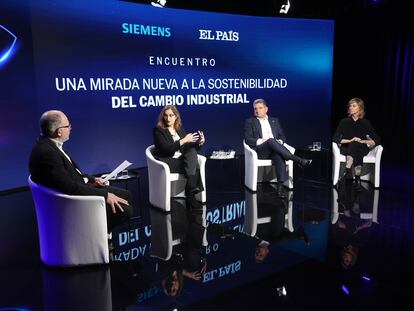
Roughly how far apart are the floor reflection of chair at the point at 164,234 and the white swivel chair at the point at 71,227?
513mm

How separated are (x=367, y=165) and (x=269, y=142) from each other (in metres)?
1.54

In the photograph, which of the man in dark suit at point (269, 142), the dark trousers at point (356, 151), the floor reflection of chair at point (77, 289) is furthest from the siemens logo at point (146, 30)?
the floor reflection of chair at point (77, 289)

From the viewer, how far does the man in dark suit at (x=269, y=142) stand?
5.22 meters

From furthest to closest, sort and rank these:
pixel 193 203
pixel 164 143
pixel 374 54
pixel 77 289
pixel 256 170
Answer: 1. pixel 374 54
2. pixel 256 170
3. pixel 193 203
4. pixel 164 143
5. pixel 77 289

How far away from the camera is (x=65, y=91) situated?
5.64 meters

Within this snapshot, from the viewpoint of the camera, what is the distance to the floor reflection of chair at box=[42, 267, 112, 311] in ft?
8.51

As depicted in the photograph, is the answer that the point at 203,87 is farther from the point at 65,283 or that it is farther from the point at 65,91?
the point at 65,283

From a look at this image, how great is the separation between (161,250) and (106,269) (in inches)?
21.4

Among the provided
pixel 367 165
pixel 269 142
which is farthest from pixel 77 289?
pixel 367 165

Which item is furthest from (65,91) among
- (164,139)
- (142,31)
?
(164,139)

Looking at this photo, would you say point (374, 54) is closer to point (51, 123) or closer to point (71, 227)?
point (51, 123)

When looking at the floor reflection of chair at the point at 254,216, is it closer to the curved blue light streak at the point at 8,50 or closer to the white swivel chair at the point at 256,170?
the white swivel chair at the point at 256,170

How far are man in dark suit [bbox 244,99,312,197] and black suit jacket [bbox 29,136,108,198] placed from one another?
288 centimetres

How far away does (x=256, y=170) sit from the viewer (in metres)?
5.20
